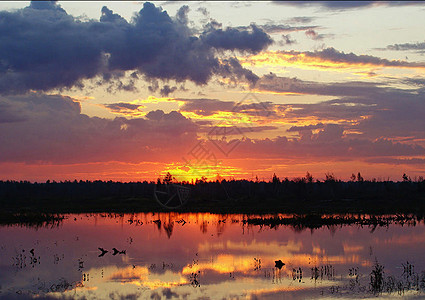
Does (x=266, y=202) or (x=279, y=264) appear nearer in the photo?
(x=279, y=264)

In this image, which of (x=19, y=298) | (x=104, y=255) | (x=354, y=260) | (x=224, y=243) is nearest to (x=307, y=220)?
(x=224, y=243)

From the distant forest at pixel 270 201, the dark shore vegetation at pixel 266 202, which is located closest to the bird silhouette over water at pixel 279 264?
the dark shore vegetation at pixel 266 202

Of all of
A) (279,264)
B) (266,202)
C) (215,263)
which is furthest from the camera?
(266,202)

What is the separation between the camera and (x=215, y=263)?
32688 mm

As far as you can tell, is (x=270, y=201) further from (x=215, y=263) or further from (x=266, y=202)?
(x=215, y=263)

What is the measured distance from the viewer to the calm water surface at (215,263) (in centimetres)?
2442

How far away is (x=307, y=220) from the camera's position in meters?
60.7

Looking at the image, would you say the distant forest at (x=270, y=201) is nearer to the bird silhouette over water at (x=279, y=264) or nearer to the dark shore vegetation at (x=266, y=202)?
the dark shore vegetation at (x=266, y=202)

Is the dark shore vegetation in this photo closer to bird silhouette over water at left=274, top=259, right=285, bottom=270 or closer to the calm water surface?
the calm water surface

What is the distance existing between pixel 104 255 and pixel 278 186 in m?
139

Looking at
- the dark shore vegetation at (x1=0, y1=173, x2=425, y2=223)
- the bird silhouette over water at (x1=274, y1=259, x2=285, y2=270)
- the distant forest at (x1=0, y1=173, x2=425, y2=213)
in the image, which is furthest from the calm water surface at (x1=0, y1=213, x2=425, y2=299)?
the distant forest at (x1=0, y1=173, x2=425, y2=213)

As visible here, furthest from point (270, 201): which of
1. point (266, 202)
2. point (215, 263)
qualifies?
point (215, 263)

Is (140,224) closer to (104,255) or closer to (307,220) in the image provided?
(307,220)

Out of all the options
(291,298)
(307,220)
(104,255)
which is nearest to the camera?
(291,298)
